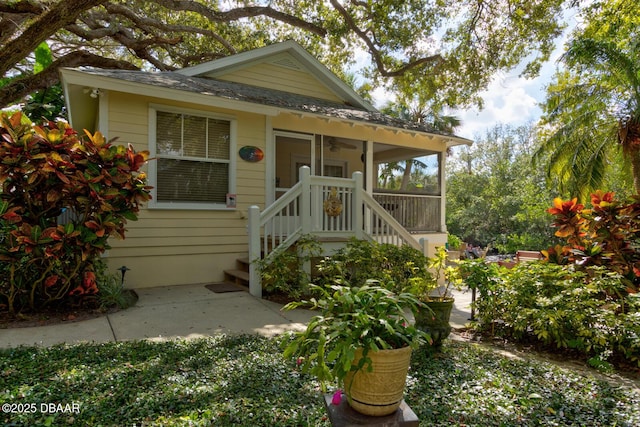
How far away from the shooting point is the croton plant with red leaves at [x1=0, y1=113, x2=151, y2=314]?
3.79 meters

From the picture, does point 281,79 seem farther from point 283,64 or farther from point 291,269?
point 291,269

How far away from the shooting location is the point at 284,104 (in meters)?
7.00

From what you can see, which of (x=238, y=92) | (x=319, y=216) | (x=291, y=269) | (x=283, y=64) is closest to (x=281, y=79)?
(x=283, y=64)

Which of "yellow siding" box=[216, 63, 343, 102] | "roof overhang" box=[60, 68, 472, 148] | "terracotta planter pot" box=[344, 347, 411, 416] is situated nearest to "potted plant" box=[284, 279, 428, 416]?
"terracotta planter pot" box=[344, 347, 411, 416]

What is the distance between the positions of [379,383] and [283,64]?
27.5 ft

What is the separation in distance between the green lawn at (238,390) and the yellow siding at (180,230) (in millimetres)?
2834

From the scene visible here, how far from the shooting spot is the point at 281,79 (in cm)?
874

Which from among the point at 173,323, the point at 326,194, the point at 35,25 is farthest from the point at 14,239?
the point at 326,194

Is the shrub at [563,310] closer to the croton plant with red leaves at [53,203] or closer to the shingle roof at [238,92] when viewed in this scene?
the croton plant with red leaves at [53,203]

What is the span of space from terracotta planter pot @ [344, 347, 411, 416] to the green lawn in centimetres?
52

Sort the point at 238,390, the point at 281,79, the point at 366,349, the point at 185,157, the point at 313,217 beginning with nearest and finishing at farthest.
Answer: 1. the point at 366,349
2. the point at 238,390
3. the point at 313,217
4. the point at 185,157
5. the point at 281,79

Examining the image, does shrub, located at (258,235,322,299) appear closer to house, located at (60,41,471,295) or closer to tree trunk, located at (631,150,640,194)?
house, located at (60,41,471,295)

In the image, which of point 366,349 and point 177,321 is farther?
point 177,321

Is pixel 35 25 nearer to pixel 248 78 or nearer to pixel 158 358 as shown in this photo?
pixel 248 78
